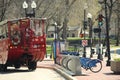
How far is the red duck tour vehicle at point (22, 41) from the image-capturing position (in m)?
31.7

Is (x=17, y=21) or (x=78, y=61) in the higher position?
(x=17, y=21)

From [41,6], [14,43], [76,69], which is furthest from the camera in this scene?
[41,6]

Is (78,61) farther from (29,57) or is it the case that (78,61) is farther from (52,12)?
(52,12)

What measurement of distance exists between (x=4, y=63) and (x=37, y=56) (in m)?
2.41

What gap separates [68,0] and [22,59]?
53.3 metres

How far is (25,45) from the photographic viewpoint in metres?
32.1

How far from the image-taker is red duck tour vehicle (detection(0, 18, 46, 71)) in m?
31.7

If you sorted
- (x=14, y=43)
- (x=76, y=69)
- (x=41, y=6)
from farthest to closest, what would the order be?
(x=41, y=6) < (x=14, y=43) < (x=76, y=69)

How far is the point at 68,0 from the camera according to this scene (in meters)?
84.8

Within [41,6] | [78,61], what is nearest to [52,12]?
[41,6]

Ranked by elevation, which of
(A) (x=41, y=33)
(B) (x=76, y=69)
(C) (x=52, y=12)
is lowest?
(B) (x=76, y=69)

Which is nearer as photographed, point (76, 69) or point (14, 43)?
point (76, 69)

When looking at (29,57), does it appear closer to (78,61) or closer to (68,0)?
(78,61)

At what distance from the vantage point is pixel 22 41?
105 ft
